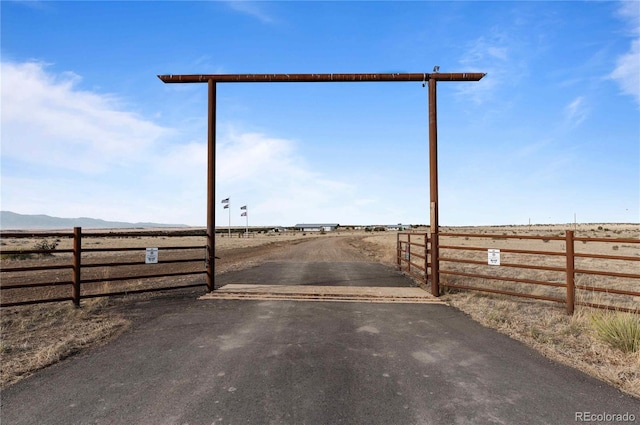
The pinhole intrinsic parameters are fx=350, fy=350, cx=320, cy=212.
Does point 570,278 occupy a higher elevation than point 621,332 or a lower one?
higher

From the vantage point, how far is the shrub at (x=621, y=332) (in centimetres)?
524

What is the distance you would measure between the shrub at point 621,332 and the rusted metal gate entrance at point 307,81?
4.45 m

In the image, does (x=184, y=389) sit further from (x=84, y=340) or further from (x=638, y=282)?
(x=638, y=282)

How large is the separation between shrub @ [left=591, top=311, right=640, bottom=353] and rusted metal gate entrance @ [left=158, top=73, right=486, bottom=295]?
445 cm

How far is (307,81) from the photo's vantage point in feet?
34.0

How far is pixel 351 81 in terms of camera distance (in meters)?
10.3

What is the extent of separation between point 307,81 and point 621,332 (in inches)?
358

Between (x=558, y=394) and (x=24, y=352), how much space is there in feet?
23.6

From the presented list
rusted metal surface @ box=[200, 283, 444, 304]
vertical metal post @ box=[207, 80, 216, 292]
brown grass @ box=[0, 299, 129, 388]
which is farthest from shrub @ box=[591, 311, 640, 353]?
vertical metal post @ box=[207, 80, 216, 292]

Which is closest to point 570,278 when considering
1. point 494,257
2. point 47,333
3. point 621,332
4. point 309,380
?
point 494,257

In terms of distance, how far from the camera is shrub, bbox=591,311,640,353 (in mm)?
5242

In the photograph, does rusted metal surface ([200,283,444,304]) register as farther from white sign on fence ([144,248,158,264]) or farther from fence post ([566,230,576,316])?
fence post ([566,230,576,316])

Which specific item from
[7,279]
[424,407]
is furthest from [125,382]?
[7,279]

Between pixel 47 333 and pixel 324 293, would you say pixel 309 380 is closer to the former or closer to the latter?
pixel 47 333
